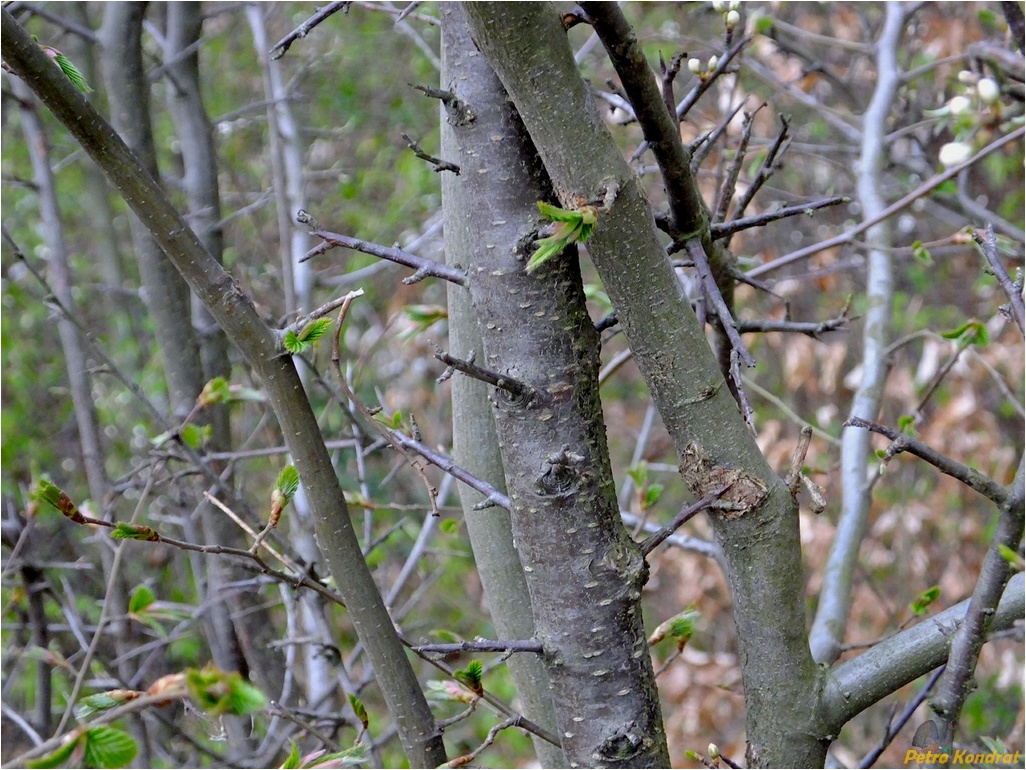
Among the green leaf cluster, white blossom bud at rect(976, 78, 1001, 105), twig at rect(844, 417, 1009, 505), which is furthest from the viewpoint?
white blossom bud at rect(976, 78, 1001, 105)

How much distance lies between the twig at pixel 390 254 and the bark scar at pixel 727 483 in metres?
0.29

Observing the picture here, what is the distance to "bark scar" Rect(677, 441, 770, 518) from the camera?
814 millimetres

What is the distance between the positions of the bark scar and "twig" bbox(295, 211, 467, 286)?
0.95 ft

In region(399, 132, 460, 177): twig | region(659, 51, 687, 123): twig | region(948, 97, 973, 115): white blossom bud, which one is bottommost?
region(399, 132, 460, 177): twig

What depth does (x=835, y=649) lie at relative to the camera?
1.21 m

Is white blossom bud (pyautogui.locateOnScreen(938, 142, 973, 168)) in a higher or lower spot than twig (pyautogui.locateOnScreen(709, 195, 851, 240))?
higher

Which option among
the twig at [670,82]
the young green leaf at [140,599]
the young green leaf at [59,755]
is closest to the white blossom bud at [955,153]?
the twig at [670,82]

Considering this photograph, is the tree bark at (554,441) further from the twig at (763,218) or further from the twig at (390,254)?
the twig at (763,218)

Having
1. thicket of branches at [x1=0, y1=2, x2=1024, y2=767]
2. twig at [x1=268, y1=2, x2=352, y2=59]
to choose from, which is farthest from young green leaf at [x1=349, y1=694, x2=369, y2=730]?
twig at [x1=268, y1=2, x2=352, y2=59]

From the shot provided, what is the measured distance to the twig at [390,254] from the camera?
2.48 ft

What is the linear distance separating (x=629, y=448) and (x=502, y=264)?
3457 mm

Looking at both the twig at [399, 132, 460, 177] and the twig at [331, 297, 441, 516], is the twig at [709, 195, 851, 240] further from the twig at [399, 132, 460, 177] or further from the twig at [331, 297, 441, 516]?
the twig at [331, 297, 441, 516]

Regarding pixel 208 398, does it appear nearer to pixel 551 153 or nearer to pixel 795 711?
pixel 551 153

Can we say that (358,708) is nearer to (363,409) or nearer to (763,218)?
(363,409)
